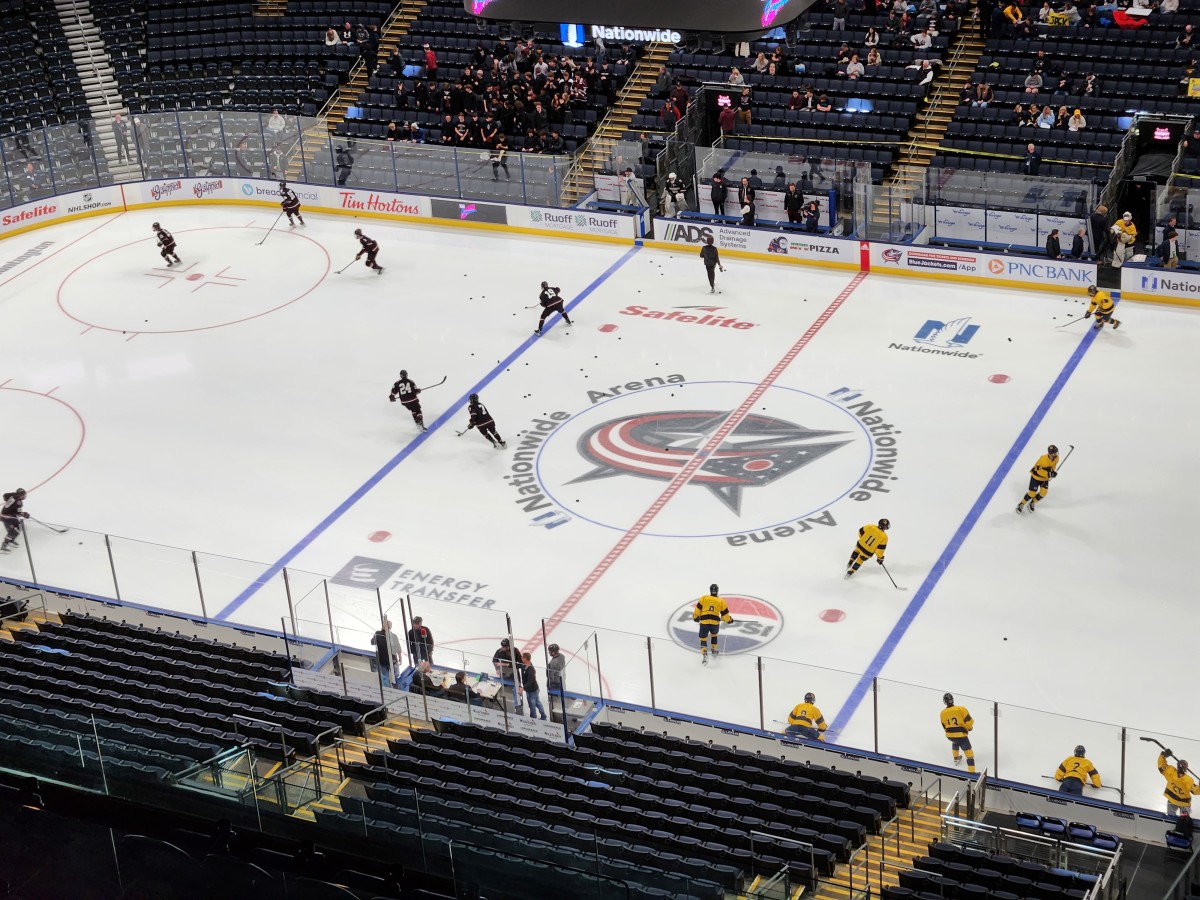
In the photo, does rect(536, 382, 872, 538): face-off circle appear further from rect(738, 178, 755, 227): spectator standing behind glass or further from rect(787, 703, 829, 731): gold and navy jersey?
rect(738, 178, 755, 227): spectator standing behind glass

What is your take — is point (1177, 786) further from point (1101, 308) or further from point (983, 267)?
point (983, 267)

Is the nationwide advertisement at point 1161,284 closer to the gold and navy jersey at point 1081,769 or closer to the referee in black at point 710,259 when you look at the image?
the referee in black at point 710,259

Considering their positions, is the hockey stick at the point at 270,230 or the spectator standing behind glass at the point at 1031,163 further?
the hockey stick at the point at 270,230

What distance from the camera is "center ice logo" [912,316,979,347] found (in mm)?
28344

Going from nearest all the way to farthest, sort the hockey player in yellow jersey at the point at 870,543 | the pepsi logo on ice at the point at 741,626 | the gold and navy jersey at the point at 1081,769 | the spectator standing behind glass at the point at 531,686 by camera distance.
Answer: the gold and navy jersey at the point at 1081,769, the spectator standing behind glass at the point at 531,686, the pepsi logo on ice at the point at 741,626, the hockey player in yellow jersey at the point at 870,543

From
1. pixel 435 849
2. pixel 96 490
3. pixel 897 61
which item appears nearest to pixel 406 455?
pixel 96 490

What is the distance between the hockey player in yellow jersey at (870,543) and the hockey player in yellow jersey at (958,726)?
4505mm

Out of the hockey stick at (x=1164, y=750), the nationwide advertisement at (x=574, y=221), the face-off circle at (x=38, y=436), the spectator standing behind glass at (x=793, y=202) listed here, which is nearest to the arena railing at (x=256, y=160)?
the nationwide advertisement at (x=574, y=221)

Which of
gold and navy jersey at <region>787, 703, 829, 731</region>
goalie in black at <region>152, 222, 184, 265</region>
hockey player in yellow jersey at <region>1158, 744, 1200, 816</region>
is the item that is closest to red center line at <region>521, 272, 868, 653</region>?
gold and navy jersey at <region>787, 703, 829, 731</region>

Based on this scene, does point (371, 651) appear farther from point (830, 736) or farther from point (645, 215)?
point (645, 215)

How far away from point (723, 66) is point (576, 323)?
886cm

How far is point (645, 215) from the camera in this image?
3319 centimetres

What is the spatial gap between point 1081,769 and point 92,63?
105 feet

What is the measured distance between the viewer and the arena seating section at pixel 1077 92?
3120 centimetres
